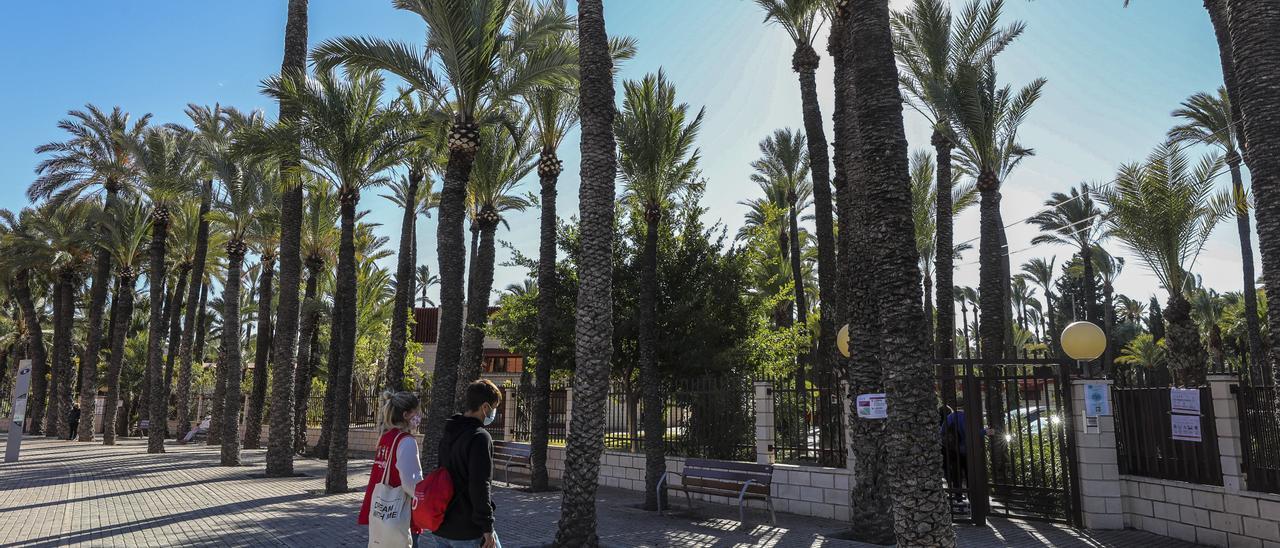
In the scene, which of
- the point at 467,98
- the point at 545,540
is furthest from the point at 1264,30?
the point at 467,98

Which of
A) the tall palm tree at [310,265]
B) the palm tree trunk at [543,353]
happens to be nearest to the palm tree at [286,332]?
the tall palm tree at [310,265]

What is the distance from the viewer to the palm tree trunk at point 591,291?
8.62 m

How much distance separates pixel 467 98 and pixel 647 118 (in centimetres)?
320

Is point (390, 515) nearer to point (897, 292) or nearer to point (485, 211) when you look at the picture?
point (897, 292)

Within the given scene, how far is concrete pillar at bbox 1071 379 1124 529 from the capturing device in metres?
9.65

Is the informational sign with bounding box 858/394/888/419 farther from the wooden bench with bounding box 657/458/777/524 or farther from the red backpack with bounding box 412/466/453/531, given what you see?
the red backpack with bounding box 412/466/453/531

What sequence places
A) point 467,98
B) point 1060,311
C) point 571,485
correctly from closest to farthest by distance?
point 571,485, point 467,98, point 1060,311

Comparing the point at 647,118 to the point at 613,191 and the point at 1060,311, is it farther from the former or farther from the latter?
the point at 1060,311

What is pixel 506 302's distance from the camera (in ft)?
59.7

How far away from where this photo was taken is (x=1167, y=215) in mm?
16734

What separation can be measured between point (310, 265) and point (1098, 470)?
76.2ft

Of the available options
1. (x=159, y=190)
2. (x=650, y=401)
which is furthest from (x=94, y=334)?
(x=650, y=401)

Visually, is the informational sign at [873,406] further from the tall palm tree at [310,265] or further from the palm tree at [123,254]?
the palm tree at [123,254]

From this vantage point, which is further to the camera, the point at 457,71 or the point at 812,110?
the point at 812,110
